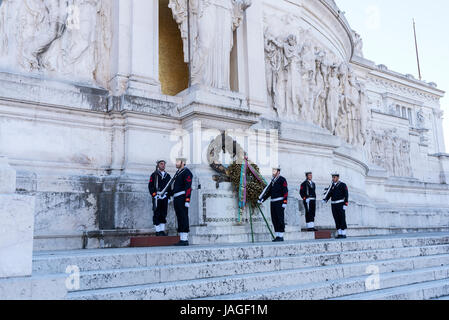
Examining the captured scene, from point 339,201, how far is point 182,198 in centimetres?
541

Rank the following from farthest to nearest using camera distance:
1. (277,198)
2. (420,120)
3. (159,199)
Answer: (420,120) < (277,198) < (159,199)

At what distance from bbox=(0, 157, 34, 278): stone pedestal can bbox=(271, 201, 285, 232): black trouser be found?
6824mm

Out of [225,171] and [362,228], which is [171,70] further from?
[362,228]

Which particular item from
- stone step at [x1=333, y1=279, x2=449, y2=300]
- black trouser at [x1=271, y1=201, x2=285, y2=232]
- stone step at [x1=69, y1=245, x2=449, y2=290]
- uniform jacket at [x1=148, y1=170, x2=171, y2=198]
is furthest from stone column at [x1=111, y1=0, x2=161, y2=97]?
stone step at [x1=333, y1=279, x2=449, y2=300]

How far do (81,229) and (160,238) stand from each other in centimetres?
168

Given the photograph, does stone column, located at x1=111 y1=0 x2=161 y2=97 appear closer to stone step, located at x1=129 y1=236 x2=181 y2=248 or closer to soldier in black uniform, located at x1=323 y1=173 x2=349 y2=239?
stone step, located at x1=129 y1=236 x2=181 y2=248

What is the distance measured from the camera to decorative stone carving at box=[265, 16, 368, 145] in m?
15.1

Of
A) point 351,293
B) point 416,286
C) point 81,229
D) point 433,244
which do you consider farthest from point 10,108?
point 433,244

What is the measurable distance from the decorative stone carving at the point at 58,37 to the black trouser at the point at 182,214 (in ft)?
12.9

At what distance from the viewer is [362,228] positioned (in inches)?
615

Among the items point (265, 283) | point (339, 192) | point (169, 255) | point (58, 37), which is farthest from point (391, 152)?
point (169, 255)

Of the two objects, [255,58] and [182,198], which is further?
[255,58]

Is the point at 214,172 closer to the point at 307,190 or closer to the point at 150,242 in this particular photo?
the point at 150,242

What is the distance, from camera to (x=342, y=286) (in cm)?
632
